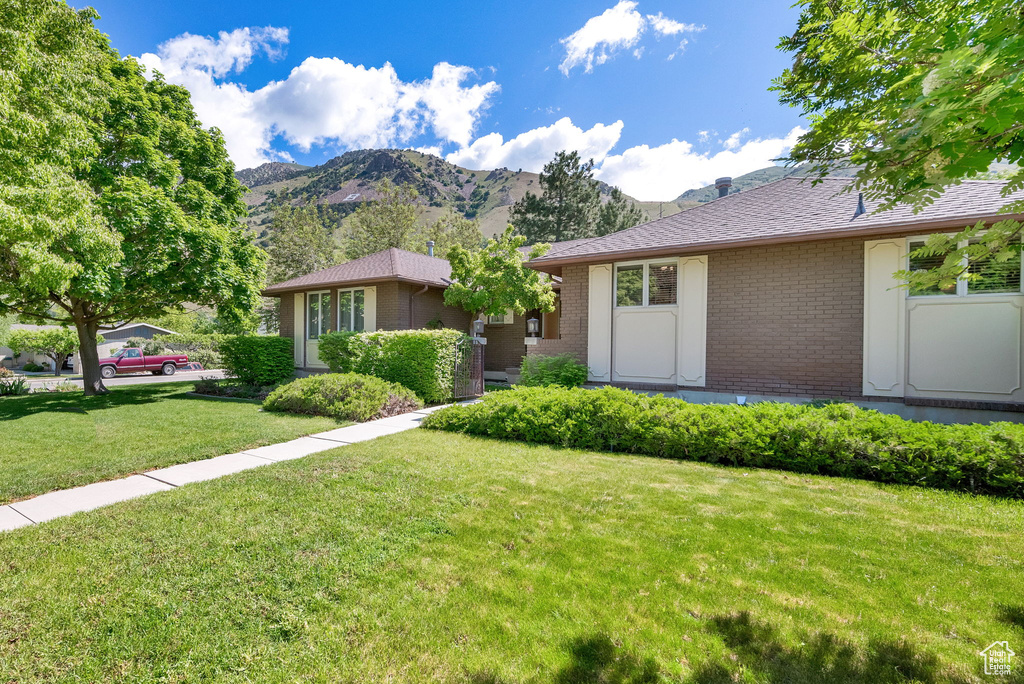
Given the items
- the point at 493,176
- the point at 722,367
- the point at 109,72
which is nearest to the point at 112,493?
the point at 722,367

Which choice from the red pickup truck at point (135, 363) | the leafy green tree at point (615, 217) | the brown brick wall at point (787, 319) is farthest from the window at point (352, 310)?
the leafy green tree at point (615, 217)

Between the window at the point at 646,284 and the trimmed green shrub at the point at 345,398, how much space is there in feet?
17.7

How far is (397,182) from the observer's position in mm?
92938

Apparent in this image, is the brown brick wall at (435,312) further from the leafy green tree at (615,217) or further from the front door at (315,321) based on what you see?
the leafy green tree at (615,217)

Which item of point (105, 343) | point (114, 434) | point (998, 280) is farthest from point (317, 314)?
point (105, 343)

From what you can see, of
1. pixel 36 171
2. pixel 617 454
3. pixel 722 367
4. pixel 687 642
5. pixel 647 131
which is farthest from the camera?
pixel 647 131

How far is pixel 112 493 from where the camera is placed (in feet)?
14.2

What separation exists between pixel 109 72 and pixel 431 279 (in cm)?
1005

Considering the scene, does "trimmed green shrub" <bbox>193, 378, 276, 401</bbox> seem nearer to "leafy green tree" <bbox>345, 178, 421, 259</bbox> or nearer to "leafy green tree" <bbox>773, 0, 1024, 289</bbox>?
"leafy green tree" <bbox>773, 0, 1024, 289</bbox>

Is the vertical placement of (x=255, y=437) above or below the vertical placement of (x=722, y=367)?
below

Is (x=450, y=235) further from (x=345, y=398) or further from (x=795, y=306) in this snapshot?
(x=795, y=306)

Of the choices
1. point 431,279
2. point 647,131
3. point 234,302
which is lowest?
point 234,302

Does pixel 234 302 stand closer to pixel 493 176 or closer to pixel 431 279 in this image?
pixel 431 279

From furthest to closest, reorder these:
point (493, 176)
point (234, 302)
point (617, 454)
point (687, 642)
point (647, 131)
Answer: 1. point (493, 176)
2. point (647, 131)
3. point (234, 302)
4. point (617, 454)
5. point (687, 642)
